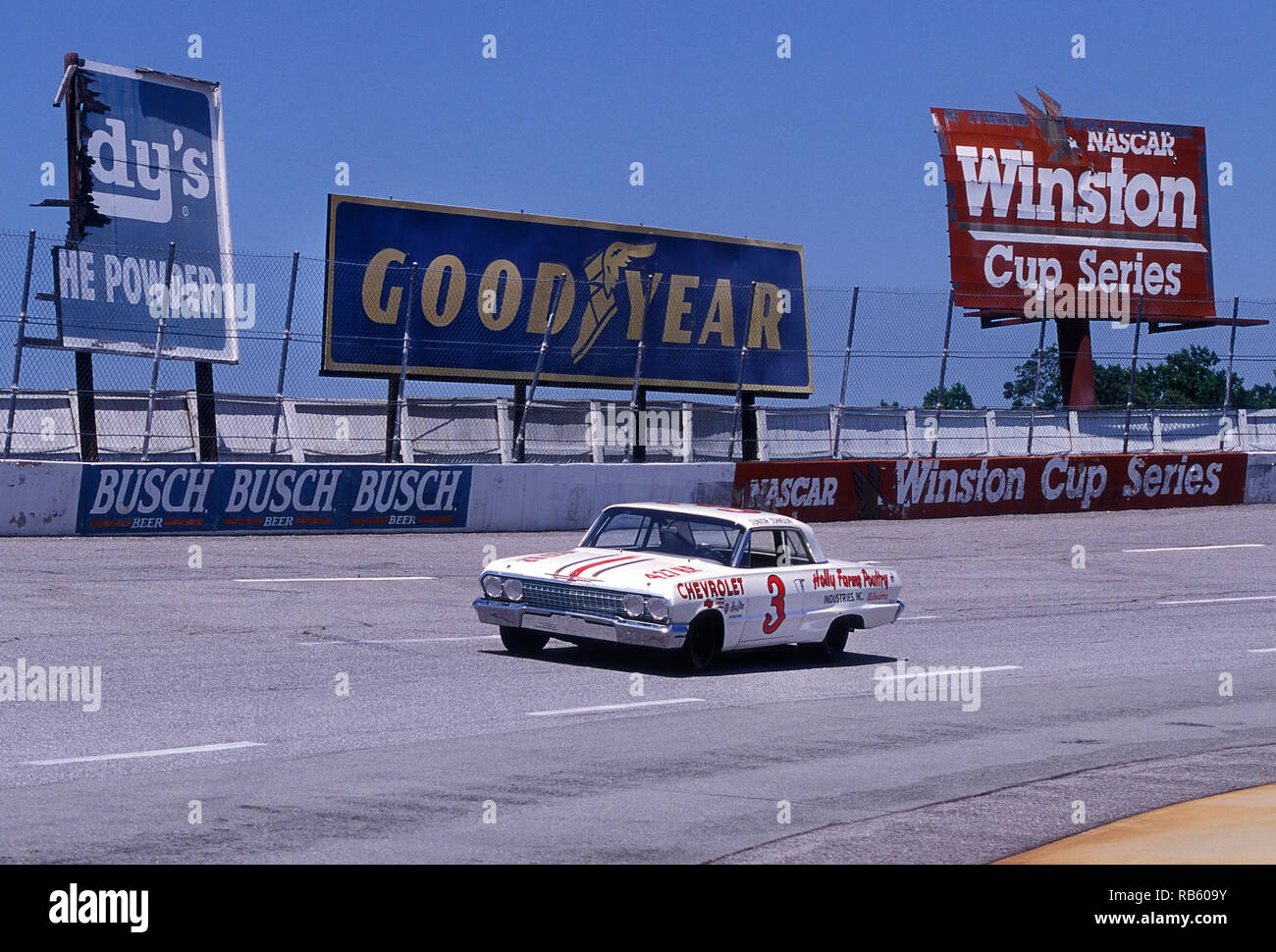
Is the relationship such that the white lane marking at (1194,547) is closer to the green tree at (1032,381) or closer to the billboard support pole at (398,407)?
the green tree at (1032,381)

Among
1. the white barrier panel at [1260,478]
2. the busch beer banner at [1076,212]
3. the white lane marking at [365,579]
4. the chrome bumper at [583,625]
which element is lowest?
the white lane marking at [365,579]

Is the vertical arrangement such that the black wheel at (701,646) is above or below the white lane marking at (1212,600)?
above

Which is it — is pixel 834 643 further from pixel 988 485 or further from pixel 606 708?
pixel 988 485

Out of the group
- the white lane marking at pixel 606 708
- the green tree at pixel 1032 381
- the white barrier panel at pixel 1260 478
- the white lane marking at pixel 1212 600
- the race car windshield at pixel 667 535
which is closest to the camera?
the white lane marking at pixel 606 708

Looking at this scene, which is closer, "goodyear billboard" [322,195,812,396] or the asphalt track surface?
the asphalt track surface

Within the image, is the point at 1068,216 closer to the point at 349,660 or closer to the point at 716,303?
the point at 716,303

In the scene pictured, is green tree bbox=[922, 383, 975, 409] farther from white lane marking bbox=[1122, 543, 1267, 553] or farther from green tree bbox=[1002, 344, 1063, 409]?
white lane marking bbox=[1122, 543, 1267, 553]

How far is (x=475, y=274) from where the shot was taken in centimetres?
2655

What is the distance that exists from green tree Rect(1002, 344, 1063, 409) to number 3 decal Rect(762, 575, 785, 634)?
18530 millimetres

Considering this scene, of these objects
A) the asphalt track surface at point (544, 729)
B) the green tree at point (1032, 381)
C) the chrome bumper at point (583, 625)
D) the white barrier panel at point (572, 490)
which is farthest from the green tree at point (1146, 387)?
the chrome bumper at point (583, 625)

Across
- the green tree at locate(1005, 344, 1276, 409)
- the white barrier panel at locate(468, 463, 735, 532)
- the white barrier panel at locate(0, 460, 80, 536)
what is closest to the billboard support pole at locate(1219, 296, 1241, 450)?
the green tree at locate(1005, 344, 1276, 409)

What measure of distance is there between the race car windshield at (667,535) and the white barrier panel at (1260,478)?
23.7m

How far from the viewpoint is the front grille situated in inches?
449

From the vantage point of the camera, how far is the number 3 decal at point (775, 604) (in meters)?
12.2
